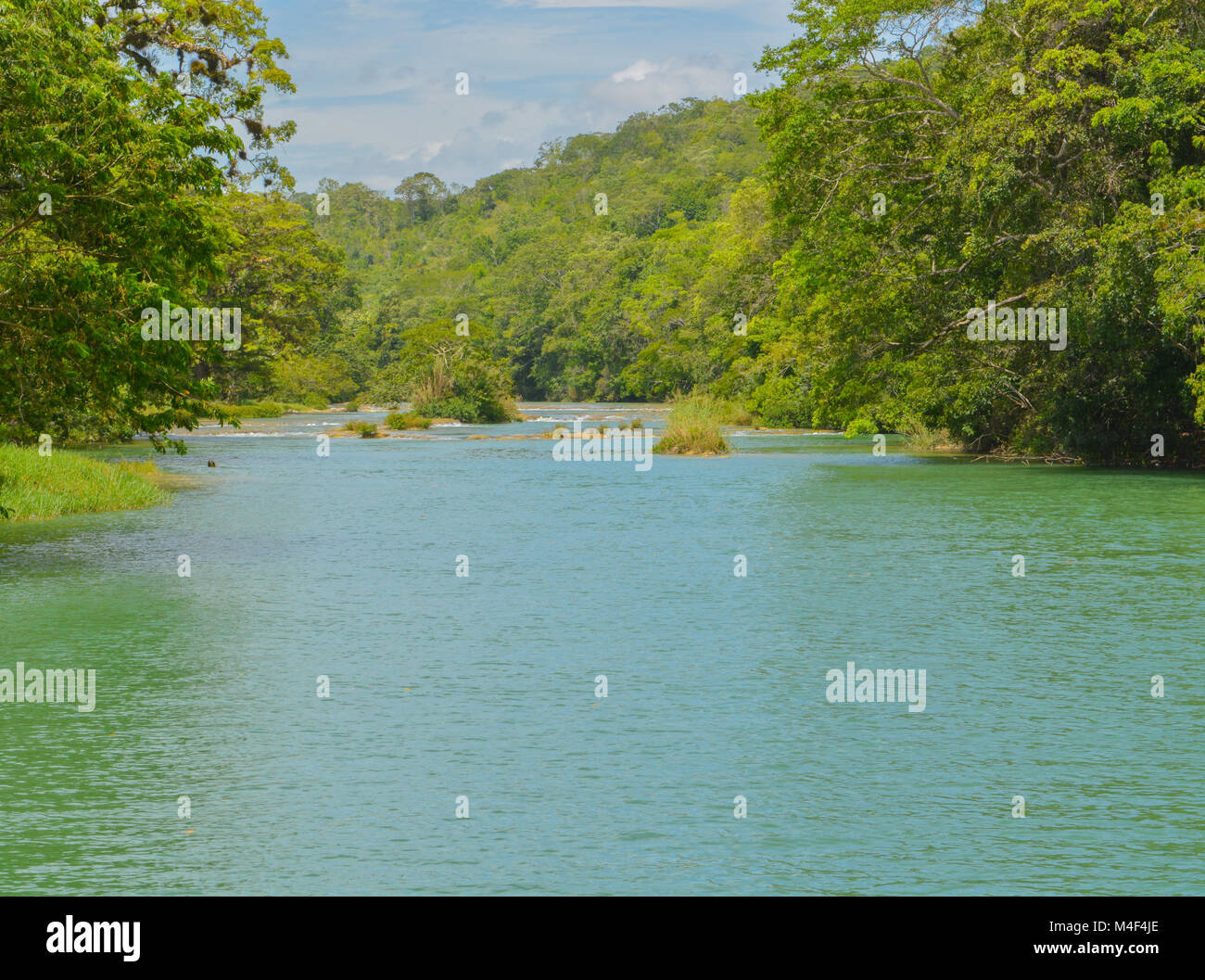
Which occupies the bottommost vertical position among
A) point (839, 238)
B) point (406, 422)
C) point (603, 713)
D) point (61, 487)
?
point (603, 713)

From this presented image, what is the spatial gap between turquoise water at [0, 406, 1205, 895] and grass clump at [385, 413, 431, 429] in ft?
122

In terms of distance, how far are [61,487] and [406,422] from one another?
35.2 meters

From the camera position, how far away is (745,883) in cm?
600

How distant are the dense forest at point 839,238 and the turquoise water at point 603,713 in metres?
3.87

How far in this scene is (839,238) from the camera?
120ft

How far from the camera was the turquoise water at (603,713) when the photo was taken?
20.8ft

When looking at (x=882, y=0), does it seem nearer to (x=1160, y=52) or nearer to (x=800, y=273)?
(x=1160, y=52)
